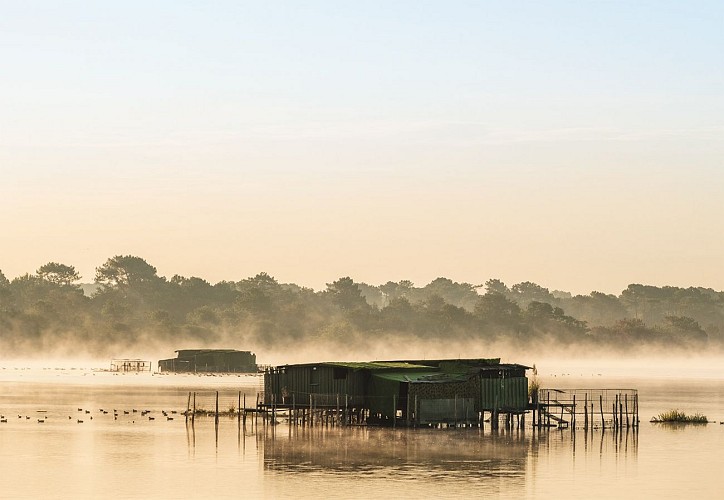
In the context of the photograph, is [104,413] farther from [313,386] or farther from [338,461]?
[338,461]

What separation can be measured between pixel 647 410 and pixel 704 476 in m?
52.0

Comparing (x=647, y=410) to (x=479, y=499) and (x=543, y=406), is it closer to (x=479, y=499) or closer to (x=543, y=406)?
(x=543, y=406)

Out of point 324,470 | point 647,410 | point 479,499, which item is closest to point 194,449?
point 324,470

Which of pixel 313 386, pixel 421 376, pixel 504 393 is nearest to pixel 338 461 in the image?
pixel 421 376

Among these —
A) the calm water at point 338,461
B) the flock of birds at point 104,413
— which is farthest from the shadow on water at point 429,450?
the flock of birds at point 104,413

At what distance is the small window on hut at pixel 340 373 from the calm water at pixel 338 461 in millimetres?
3991

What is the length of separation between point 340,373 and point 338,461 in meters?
21.8

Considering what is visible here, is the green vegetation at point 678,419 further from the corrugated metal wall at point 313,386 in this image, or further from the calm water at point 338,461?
the corrugated metal wall at point 313,386

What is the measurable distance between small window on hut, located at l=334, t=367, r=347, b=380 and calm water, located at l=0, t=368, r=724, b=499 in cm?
399

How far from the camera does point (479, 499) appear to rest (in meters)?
63.7

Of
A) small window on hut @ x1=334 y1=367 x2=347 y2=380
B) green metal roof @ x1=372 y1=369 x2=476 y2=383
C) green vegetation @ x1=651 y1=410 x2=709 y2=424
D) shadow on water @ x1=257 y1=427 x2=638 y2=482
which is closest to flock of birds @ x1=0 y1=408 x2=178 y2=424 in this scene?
small window on hut @ x1=334 y1=367 x2=347 y2=380

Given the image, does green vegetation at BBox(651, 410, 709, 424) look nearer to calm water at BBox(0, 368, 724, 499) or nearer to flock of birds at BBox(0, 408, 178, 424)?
calm water at BBox(0, 368, 724, 499)

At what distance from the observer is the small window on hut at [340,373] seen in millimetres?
99000

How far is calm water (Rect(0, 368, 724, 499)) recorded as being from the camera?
222 ft
